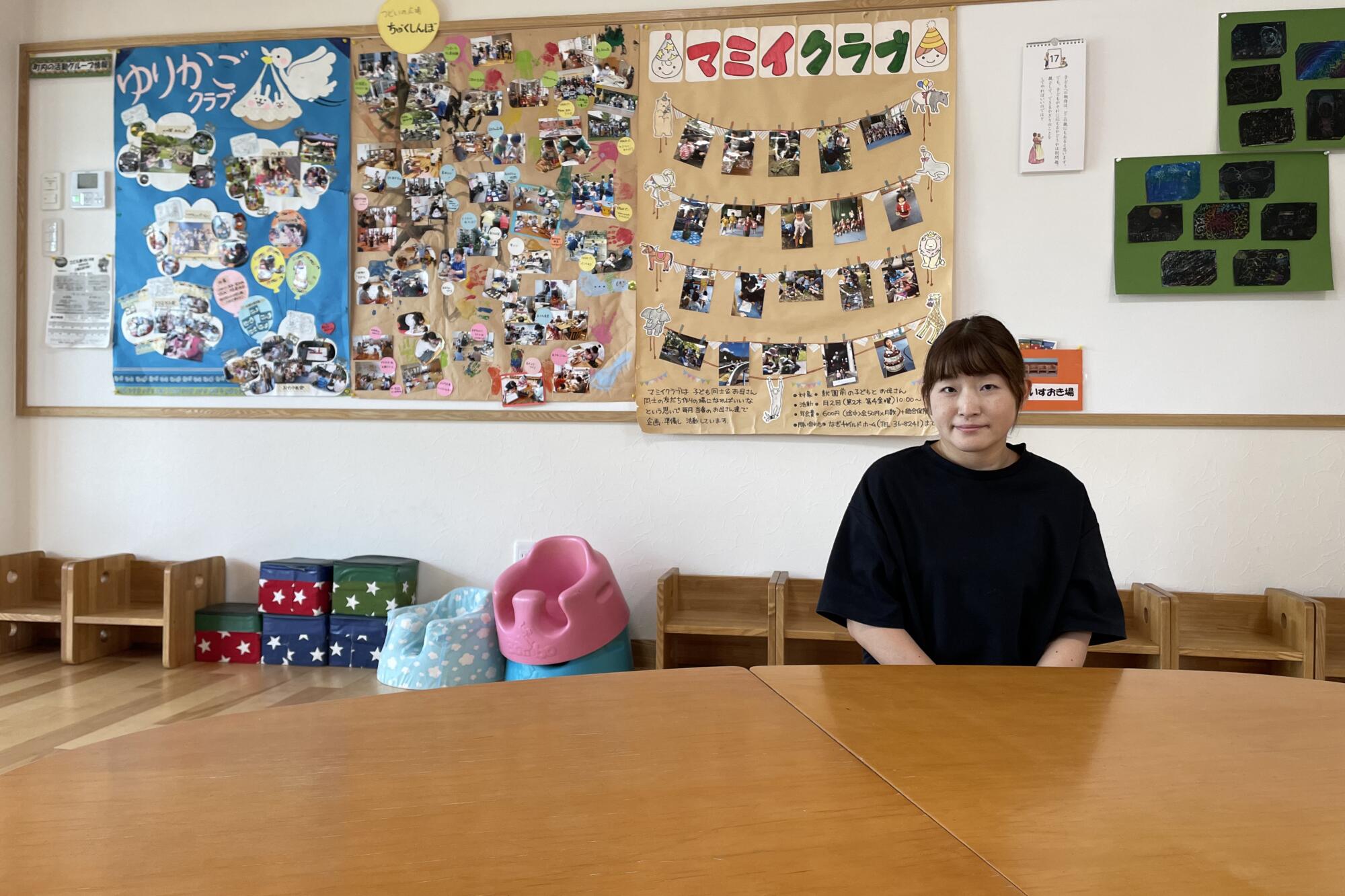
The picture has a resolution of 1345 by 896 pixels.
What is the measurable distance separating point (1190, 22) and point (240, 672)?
3.75 m

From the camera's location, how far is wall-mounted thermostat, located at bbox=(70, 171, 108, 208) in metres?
3.38

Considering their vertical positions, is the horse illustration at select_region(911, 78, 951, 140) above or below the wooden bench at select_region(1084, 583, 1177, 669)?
above

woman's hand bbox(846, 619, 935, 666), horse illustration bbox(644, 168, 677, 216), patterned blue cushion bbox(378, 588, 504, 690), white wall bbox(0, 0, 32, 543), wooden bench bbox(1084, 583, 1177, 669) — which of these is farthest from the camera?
white wall bbox(0, 0, 32, 543)

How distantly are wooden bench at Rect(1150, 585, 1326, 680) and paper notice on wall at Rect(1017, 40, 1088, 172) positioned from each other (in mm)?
1388

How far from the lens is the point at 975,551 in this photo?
1.44 metres

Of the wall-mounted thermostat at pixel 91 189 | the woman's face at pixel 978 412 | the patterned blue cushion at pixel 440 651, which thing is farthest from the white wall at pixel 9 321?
the woman's face at pixel 978 412

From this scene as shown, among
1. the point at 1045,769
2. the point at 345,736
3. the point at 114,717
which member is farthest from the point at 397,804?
the point at 114,717

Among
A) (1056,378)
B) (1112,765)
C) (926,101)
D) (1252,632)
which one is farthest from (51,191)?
(1252,632)

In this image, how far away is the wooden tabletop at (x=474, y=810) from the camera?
520 mm

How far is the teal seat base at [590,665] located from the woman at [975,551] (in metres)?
1.37

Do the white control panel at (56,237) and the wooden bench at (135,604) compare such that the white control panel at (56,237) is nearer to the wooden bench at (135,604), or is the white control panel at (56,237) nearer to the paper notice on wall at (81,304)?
the paper notice on wall at (81,304)

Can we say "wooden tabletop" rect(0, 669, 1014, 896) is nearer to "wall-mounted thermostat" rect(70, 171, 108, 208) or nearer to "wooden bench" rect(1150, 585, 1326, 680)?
"wooden bench" rect(1150, 585, 1326, 680)

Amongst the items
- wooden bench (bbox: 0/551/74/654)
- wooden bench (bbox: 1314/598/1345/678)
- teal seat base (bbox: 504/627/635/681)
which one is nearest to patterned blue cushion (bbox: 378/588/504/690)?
teal seat base (bbox: 504/627/635/681)

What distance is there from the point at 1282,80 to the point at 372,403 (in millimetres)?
3154
